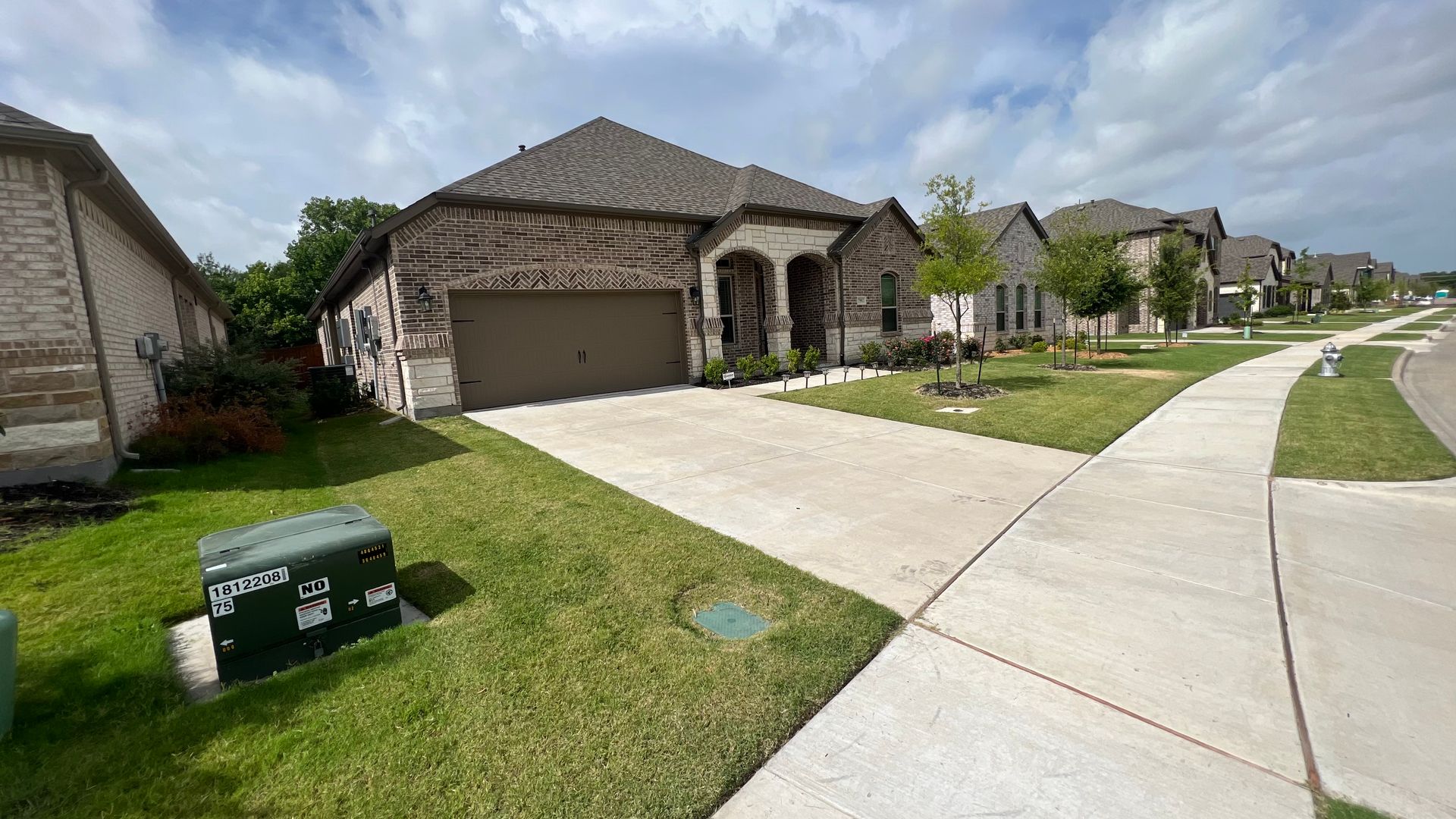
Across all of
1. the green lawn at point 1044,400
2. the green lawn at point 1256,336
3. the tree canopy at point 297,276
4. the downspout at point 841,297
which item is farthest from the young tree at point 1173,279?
the tree canopy at point 297,276

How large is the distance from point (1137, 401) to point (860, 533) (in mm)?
9367

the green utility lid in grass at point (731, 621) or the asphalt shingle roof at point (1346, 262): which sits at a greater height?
the asphalt shingle roof at point (1346, 262)

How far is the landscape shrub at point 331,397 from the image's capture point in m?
13.5

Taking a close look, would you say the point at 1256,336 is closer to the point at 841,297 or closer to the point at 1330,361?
the point at 1330,361

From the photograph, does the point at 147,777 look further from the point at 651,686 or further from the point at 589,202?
the point at 589,202

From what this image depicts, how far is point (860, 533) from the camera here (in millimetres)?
4879

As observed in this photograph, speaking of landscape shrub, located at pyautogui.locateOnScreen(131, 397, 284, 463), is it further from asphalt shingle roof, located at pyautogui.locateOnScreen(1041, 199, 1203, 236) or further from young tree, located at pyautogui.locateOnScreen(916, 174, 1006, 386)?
asphalt shingle roof, located at pyautogui.locateOnScreen(1041, 199, 1203, 236)

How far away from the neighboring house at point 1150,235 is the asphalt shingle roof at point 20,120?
116ft

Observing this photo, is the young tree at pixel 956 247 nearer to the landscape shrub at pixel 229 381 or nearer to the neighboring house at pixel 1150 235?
the landscape shrub at pixel 229 381

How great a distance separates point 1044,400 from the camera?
37.8ft

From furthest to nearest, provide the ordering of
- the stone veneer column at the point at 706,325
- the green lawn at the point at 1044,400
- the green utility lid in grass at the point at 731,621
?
the stone veneer column at the point at 706,325 → the green lawn at the point at 1044,400 → the green utility lid in grass at the point at 731,621

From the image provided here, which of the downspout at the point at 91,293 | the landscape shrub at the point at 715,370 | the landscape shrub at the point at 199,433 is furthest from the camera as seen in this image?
the landscape shrub at the point at 715,370

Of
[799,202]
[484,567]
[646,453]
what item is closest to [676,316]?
[799,202]

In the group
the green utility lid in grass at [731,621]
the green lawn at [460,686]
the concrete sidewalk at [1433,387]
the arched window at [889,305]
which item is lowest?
the concrete sidewalk at [1433,387]
